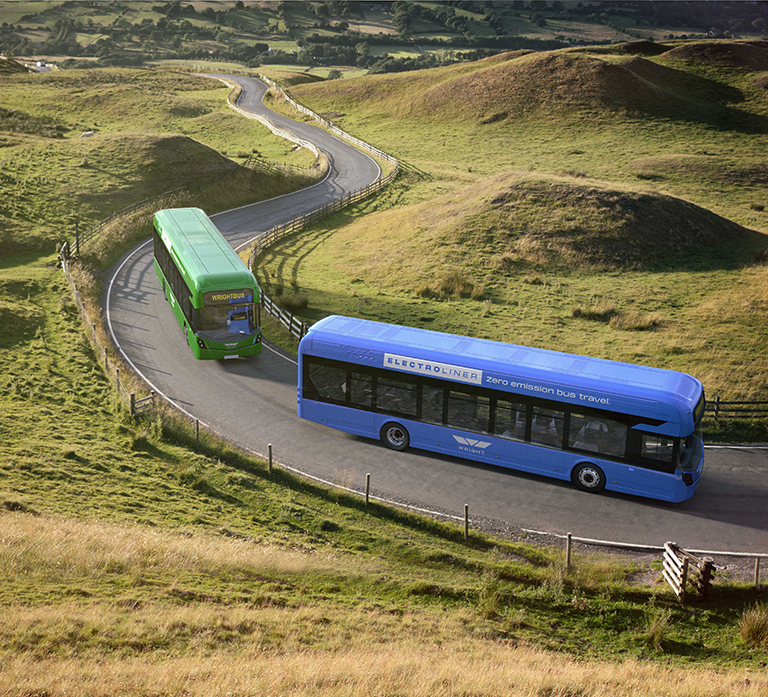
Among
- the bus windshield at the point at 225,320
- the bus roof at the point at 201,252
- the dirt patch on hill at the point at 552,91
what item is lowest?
the bus windshield at the point at 225,320

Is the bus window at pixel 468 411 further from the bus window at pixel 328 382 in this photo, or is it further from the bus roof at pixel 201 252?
the bus roof at pixel 201 252

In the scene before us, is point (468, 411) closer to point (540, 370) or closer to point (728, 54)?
point (540, 370)

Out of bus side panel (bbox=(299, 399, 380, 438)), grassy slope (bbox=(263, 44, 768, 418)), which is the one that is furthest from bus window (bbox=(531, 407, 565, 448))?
grassy slope (bbox=(263, 44, 768, 418))

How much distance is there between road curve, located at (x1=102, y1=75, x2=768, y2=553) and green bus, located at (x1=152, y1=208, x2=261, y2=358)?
1179 millimetres

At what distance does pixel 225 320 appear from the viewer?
28141 mm

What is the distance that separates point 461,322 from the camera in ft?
113

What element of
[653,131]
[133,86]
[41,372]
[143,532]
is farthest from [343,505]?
[133,86]

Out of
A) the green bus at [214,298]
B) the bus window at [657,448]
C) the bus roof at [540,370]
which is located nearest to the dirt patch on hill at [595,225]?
the green bus at [214,298]

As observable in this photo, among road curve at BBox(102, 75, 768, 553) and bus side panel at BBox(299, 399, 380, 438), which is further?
bus side panel at BBox(299, 399, 380, 438)

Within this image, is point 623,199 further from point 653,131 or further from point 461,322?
point 653,131

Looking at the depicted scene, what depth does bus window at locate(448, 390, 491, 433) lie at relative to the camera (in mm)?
21156

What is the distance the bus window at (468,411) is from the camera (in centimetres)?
2116

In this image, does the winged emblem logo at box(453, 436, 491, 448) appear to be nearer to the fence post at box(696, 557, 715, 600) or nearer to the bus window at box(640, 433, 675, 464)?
the bus window at box(640, 433, 675, 464)

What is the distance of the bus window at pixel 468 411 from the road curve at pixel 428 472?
1.50 metres
